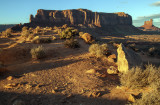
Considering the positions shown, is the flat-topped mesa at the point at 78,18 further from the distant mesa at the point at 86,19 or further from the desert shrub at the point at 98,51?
the desert shrub at the point at 98,51

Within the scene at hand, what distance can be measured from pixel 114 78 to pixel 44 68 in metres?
4.04

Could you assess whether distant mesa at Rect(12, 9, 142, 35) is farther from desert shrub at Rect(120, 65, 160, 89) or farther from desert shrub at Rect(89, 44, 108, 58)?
desert shrub at Rect(120, 65, 160, 89)

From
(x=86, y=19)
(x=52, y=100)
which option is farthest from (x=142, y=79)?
(x=86, y=19)

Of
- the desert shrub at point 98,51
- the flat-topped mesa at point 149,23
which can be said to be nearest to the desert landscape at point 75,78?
the desert shrub at point 98,51

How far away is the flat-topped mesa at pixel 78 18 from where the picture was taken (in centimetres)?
8906

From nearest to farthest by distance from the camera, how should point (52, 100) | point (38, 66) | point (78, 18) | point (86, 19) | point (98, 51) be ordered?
point (52, 100)
point (38, 66)
point (98, 51)
point (78, 18)
point (86, 19)

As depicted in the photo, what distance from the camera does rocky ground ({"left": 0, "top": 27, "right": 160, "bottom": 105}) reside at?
4.10m

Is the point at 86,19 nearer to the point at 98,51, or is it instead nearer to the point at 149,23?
the point at 149,23

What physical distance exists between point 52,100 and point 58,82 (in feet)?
4.47

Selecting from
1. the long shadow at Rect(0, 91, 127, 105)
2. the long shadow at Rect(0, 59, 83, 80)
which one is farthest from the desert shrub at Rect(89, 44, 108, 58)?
the long shadow at Rect(0, 91, 127, 105)

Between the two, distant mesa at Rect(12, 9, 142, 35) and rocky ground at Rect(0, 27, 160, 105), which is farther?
distant mesa at Rect(12, 9, 142, 35)

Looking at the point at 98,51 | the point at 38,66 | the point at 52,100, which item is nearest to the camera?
the point at 52,100

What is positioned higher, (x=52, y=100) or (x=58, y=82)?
(x=58, y=82)

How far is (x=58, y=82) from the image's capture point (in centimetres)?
541
